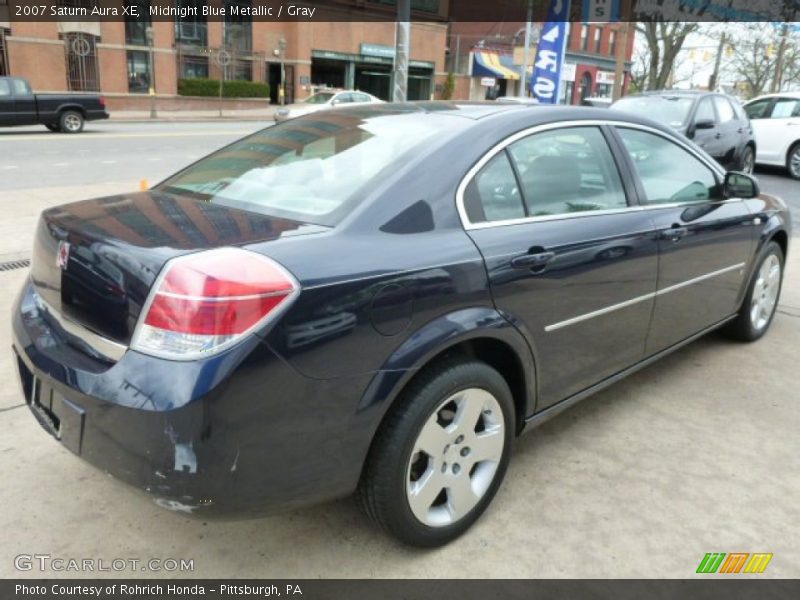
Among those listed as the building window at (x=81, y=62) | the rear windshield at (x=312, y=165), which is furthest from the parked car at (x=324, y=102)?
the rear windshield at (x=312, y=165)

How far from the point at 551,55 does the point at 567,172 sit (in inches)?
466

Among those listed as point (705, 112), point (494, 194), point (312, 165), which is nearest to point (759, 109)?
point (705, 112)

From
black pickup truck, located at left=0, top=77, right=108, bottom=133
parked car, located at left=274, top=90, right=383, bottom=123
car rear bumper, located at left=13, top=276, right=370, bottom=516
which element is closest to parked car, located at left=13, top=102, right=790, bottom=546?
car rear bumper, located at left=13, top=276, right=370, bottom=516

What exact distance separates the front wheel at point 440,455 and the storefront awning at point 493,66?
5011cm

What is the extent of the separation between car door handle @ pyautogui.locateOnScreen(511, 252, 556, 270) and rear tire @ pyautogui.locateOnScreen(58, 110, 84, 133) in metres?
19.8

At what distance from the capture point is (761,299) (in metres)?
4.72

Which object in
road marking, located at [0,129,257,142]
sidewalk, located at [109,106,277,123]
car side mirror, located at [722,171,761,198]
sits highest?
car side mirror, located at [722,171,761,198]

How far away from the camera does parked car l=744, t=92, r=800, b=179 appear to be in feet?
44.0

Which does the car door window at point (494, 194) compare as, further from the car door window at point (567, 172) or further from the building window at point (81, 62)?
the building window at point (81, 62)

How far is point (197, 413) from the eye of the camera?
6.23 feet

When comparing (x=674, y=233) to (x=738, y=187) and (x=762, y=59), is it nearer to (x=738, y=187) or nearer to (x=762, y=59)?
(x=738, y=187)

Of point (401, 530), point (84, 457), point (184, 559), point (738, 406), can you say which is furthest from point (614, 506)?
point (84, 457)

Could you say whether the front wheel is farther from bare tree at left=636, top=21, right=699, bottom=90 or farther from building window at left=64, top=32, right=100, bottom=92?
building window at left=64, top=32, right=100, bottom=92

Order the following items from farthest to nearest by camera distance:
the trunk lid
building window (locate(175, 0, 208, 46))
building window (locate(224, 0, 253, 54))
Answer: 1. building window (locate(224, 0, 253, 54))
2. building window (locate(175, 0, 208, 46))
3. the trunk lid
